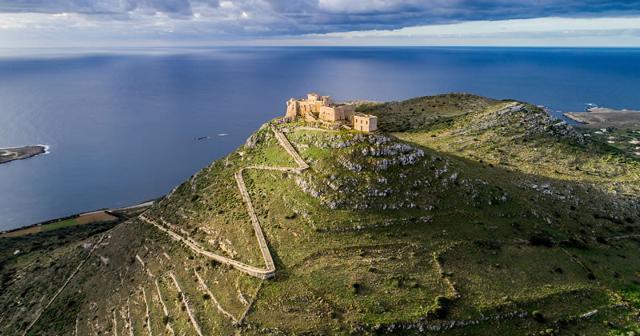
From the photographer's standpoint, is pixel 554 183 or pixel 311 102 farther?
pixel 311 102

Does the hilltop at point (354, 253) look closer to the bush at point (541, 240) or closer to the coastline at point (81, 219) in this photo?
the bush at point (541, 240)

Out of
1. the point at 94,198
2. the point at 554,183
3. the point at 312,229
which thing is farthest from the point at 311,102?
the point at 94,198

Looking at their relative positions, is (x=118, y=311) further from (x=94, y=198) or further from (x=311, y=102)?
(x=94, y=198)

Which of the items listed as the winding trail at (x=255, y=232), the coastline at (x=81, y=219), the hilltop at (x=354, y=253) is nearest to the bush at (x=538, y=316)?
the hilltop at (x=354, y=253)

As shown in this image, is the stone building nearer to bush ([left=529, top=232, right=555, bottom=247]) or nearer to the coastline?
bush ([left=529, top=232, right=555, bottom=247])

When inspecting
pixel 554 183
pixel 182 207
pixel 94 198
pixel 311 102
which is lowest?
pixel 94 198

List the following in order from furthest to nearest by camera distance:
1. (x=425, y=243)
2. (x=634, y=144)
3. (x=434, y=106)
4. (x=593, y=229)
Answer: (x=634, y=144) → (x=434, y=106) → (x=593, y=229) → (x=425, y=243)
